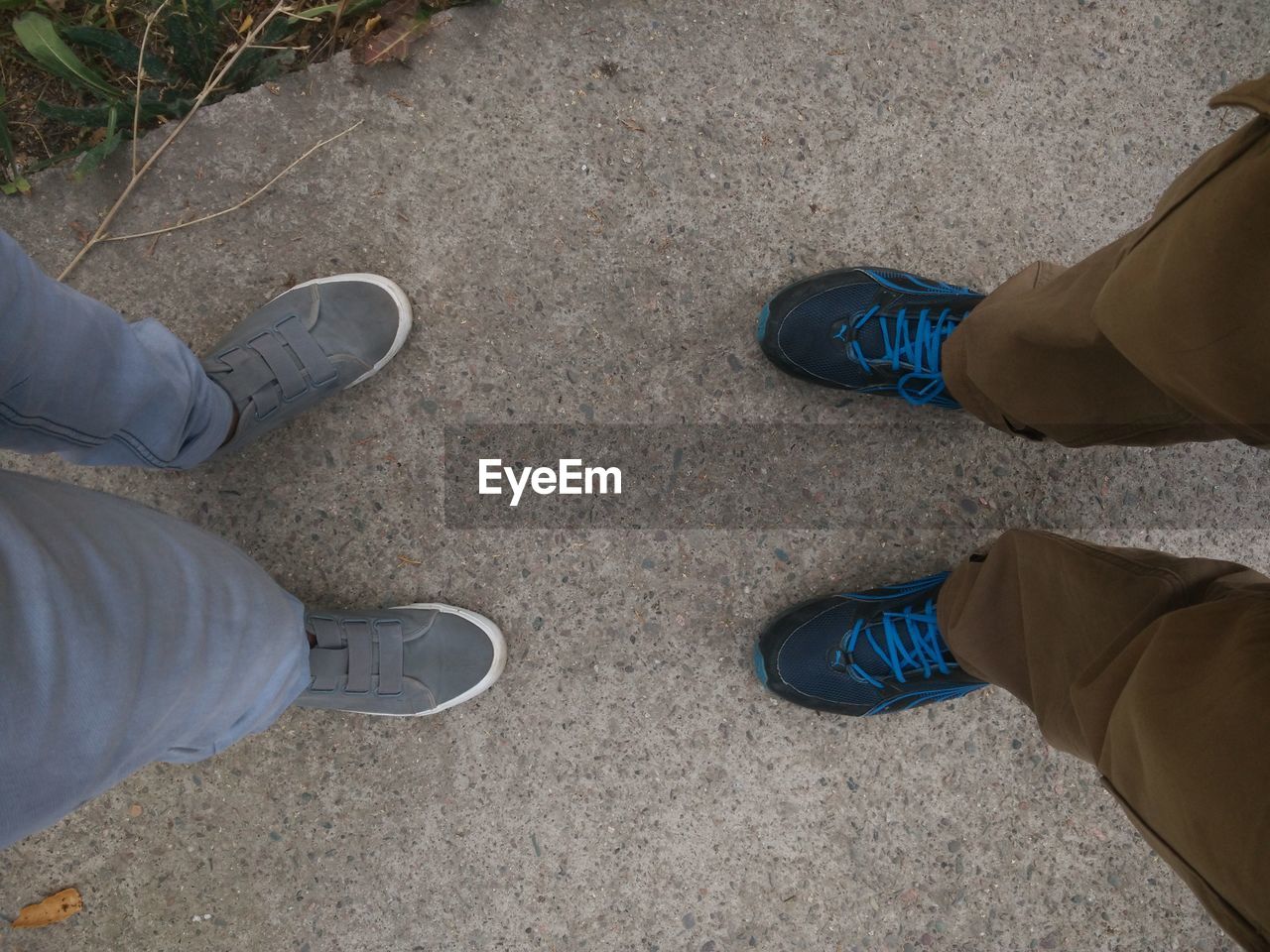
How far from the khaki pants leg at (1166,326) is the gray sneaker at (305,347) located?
4.09 feet

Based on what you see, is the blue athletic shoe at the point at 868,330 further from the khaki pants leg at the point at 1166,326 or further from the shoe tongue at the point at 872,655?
the shoe tongue at the point at 872,655

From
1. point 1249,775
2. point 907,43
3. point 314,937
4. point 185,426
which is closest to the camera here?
point 1249,775

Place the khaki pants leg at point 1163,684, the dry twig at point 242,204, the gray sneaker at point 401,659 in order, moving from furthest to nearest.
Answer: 1. the dry twig at point 242,204
2. the gray sneaker at point 401,659
3. the khaki pants leg at point 1163,684

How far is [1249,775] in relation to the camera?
862 millimetres

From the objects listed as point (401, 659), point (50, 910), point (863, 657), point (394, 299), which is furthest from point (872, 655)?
point (50, 910)

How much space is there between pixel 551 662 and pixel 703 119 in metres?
1.31

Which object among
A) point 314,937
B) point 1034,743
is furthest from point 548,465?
point 1034,743

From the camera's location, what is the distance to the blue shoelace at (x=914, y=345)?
5.48 feet

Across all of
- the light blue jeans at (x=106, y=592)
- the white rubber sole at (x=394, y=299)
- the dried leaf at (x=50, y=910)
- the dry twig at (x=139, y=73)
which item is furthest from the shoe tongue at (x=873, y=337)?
the dried leaf at (x=50, y=910)

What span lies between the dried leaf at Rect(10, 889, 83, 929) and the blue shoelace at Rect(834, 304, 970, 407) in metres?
2.10

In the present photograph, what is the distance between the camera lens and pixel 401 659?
1.64 meters

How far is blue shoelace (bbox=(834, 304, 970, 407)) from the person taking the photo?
65.7 inches

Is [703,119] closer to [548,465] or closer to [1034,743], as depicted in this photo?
[548,465]

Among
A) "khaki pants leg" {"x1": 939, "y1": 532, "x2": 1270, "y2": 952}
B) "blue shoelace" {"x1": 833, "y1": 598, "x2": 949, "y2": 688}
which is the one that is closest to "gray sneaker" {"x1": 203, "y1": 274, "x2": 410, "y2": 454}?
"blue shoelace" {"x1": 833, "y1": 598, "x2": 949, "y2": 688}
